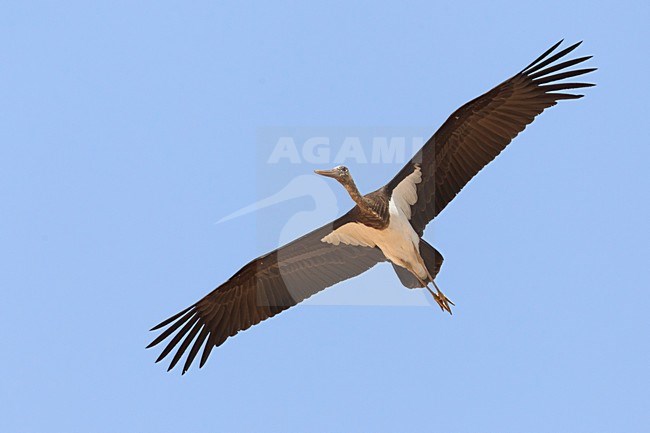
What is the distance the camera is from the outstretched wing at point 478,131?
1814cm

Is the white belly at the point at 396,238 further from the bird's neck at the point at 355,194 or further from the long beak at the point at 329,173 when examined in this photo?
the long beak at the point at 329,173

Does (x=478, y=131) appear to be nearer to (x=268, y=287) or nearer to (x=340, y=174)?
(x=340, y=174)

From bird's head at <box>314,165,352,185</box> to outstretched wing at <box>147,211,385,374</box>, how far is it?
1195mm

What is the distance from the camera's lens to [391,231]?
18.2m

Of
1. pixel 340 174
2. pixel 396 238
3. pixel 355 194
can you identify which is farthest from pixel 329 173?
pixel 396 238

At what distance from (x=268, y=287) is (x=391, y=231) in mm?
2297

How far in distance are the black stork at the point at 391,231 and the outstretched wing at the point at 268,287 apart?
0.05 ft

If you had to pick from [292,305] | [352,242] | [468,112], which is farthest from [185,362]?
[468,112]

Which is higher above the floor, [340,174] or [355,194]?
[340,174]

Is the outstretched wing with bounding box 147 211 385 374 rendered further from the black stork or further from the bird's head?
the bird's head

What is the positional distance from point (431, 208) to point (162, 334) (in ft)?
14.5

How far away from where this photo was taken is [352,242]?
747 inches

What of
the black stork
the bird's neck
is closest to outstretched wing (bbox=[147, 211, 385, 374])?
the black stork

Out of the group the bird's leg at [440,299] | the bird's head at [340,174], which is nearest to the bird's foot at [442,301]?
the bird's leg at [440,299]
